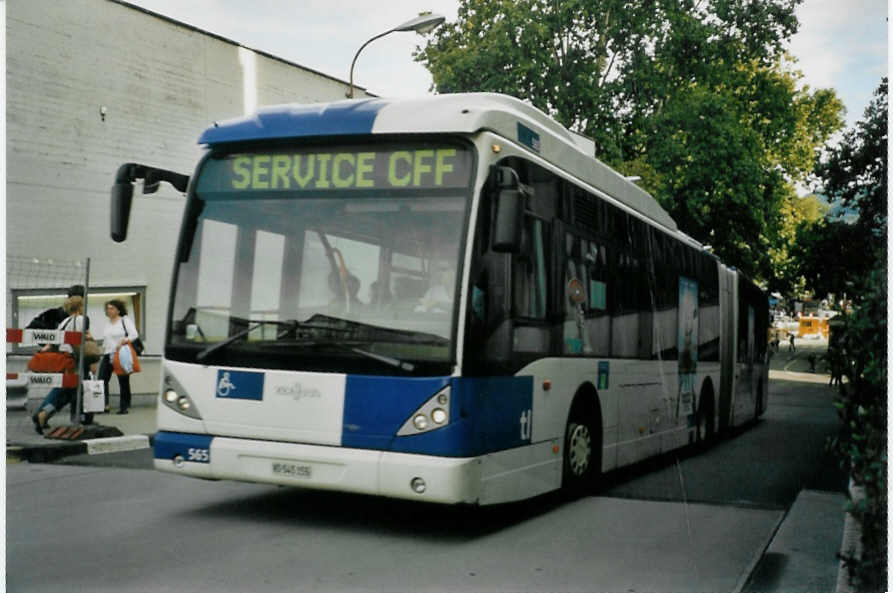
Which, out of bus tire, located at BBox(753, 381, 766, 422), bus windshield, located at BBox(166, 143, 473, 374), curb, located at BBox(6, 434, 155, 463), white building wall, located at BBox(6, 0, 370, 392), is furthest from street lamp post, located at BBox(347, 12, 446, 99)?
bus tire, located at BBox(753, 381, 766, 422)

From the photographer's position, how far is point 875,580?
4379 mm

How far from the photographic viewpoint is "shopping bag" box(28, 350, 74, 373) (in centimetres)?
1223

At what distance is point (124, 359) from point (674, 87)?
18.1 m

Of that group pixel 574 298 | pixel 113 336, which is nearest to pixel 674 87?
pixel 113 336

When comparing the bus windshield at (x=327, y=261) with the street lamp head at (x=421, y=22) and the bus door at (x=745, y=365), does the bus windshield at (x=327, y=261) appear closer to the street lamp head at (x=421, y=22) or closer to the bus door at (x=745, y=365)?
the street lamp head at (x=421, y=22)

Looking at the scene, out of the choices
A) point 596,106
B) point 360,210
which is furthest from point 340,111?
point 596,106

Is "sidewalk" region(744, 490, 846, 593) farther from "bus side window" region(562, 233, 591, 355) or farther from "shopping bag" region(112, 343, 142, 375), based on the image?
"shopping bag" region(112, 343, 142, 375)

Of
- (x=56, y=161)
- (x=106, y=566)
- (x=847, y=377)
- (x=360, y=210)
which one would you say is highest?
(x=56, y=161)

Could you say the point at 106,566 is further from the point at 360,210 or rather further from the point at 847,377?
the point at 847,377

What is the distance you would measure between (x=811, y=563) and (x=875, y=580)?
1.69m

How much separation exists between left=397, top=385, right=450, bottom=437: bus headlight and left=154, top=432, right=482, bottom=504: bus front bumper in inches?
7.2

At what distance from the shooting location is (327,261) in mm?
6766

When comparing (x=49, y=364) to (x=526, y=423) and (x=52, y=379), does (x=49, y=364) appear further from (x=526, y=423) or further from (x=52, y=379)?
(x=526, y=423)

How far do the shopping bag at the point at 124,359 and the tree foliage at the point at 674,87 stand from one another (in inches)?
307
